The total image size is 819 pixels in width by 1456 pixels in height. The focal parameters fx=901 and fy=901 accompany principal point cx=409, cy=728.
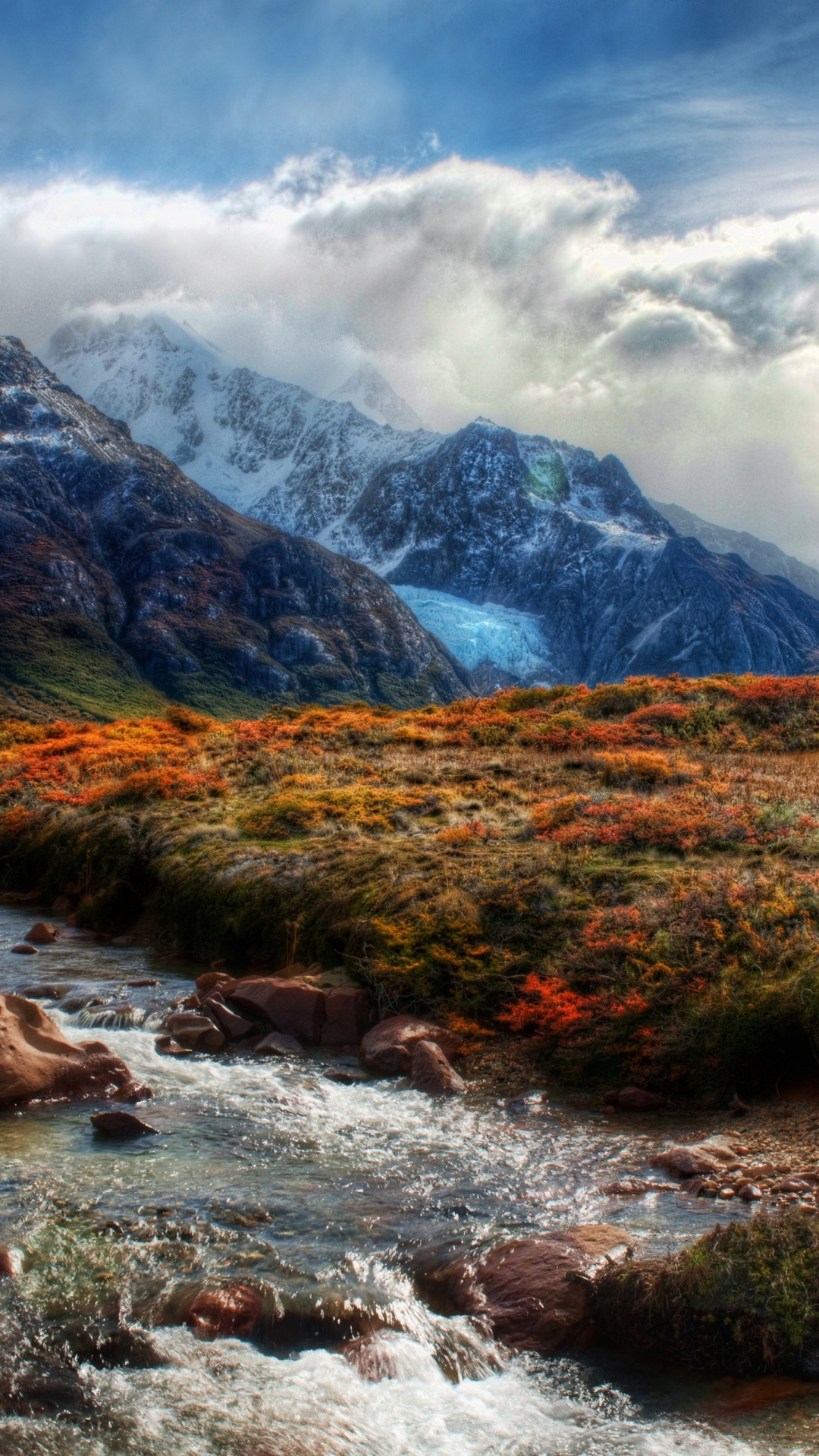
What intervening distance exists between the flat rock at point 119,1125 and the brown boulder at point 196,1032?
2547 mm

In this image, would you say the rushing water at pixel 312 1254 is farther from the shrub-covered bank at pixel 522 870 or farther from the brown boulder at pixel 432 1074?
the shrub-covered bank at pixel 522 870

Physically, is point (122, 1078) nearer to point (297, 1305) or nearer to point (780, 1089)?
point (297, 1305)

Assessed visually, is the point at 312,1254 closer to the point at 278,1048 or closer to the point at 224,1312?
the point at 224,1312

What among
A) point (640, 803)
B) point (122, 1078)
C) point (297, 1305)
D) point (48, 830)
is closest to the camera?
point (297, 1305)

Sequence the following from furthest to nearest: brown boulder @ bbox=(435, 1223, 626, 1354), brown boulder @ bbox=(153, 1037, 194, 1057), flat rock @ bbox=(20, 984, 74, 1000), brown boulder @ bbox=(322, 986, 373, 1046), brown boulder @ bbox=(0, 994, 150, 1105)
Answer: flat rock @ bbox=(20, 984, 74, 1000) → brown boulder @ bbox=(322, 986, 373, 1046) → brown boulder @ bbox=(153, 1037, 194, 1057) → brown boulder @ bbox=(0, 994, 150, 1105) → brown boulder @ bbox=(435, 1223, 626, 1354)

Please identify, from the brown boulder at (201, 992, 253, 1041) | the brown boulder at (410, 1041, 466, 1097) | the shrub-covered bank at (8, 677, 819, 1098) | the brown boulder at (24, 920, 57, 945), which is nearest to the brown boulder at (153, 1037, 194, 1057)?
the brown boulder at (201, 992, 253, 1041)

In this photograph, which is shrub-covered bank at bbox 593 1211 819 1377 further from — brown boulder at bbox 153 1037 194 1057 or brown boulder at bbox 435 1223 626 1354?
brown boulder at bbox 153 1037 194 1057

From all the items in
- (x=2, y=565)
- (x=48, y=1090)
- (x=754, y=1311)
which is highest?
(x=2, y=565)

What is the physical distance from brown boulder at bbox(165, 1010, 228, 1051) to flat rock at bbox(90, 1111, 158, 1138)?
255 centimetres

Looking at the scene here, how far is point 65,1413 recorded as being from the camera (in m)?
5.63

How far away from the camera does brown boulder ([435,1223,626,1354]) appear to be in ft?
20.7

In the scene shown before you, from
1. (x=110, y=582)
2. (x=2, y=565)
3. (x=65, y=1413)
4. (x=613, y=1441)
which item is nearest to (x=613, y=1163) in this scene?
(x=613, y=1441)

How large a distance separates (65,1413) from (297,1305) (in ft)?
5.44

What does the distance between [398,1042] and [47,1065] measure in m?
4.19
